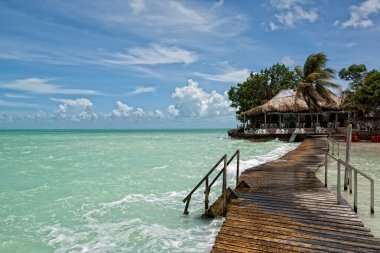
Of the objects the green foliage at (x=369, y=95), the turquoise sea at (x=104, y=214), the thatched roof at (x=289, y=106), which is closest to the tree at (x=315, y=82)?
the thatched roof at (x=289, y=106)

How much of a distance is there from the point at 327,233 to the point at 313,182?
4130 mm

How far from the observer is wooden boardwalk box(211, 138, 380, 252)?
4879mm

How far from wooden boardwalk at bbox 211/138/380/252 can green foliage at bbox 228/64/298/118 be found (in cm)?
4019

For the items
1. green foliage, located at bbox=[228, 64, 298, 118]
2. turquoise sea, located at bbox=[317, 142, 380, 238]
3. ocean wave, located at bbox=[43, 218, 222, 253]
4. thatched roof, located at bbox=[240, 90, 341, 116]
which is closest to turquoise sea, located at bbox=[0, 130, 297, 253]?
ocean wave, located at bbox=[43, 218, 222, 253]

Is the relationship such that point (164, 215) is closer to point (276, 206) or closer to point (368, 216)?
point (276, 206)

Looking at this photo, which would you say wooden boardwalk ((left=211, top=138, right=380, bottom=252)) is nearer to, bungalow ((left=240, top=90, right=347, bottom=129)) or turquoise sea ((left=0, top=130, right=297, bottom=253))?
turquoise sea ((left=0, top=130, right=297, bottom=253))

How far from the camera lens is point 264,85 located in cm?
4822

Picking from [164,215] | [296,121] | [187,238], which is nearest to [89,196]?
[164,215]

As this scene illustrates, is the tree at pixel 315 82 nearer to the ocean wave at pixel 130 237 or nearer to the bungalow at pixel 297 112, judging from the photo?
the bungalow at pixel 297 112

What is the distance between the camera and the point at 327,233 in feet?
17.4

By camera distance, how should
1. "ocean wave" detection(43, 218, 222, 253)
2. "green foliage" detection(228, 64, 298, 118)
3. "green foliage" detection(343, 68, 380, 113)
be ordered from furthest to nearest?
1. "green foliage" detection(228, 64, 298, 118)
2. "green foliage" detection(343, 68, 380, 113)
3. "ocean wave" detection(43, 218, 222, 253)

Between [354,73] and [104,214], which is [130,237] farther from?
[354,73]

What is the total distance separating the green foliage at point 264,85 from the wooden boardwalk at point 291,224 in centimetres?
4019

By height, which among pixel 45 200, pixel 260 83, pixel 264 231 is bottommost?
pixel 45 200
